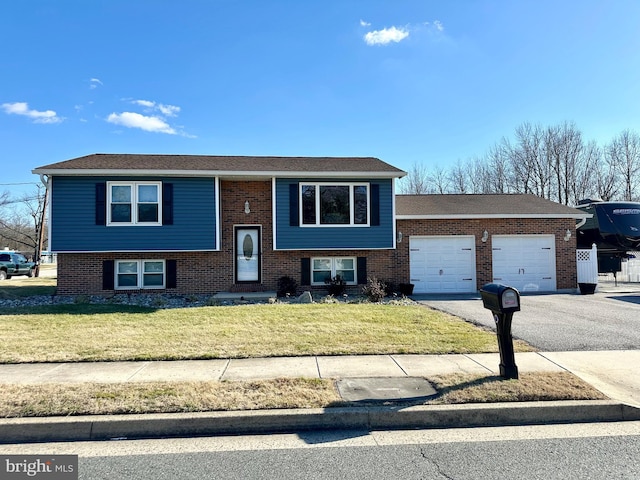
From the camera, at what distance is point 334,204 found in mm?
14602

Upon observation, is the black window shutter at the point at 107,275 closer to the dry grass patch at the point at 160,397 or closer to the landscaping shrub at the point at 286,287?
the landscaping shrub at the point at 286,287

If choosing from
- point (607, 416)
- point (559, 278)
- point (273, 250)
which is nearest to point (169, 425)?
point (607, 416)

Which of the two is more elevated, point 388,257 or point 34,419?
point 388,257

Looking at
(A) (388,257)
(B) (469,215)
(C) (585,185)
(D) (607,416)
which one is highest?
(C) (585,185)

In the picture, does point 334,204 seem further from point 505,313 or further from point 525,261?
point 505,313

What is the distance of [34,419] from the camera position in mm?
4141

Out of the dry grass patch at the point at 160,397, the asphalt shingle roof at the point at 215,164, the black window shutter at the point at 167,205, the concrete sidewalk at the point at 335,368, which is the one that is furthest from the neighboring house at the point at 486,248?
the dry grass patch at the point at 160,397

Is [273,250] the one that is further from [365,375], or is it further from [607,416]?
[607,416]

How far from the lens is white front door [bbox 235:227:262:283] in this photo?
15.0 metres

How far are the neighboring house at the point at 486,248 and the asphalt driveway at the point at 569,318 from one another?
4.48 feet

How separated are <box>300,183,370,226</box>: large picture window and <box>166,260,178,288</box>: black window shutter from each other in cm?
486

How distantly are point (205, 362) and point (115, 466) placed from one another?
273 cm

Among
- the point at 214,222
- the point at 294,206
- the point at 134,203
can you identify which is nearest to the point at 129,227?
the point at 134,203

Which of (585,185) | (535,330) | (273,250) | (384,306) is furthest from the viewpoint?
(585,185)
